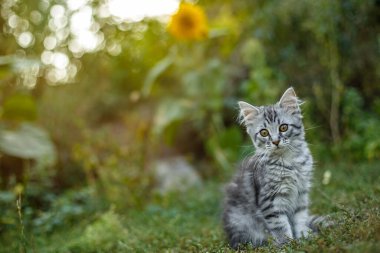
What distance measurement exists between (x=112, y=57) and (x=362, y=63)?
4.37 m

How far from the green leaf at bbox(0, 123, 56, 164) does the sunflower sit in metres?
2.38

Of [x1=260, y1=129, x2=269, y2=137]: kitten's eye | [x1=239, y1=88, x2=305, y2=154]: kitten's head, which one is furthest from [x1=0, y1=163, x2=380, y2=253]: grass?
[x1=260, y1=129, x2=269, y2=137]: kitten's eye

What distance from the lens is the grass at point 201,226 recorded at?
256 centimetres

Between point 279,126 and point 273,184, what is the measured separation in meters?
0.46

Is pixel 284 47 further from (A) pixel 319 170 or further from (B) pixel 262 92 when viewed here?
(A) pixel 319 170

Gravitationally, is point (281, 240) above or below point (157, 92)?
below

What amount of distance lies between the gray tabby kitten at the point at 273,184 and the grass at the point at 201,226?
236 mm

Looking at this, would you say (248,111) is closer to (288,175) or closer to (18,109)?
(288,175)

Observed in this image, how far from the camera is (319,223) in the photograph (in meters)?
3.10

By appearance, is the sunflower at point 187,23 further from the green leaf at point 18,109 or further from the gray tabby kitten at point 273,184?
the gray tabby kitten at point 273,184

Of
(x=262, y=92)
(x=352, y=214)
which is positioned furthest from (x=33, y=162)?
(x=352, y=214)

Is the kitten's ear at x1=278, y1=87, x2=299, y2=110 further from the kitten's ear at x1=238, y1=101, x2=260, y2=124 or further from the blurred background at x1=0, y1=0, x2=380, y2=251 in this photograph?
the blurred background at x1=0, y1=0, x2=380, y2=251

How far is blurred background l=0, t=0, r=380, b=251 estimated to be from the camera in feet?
18.1

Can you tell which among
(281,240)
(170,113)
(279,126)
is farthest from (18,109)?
(281,240)
